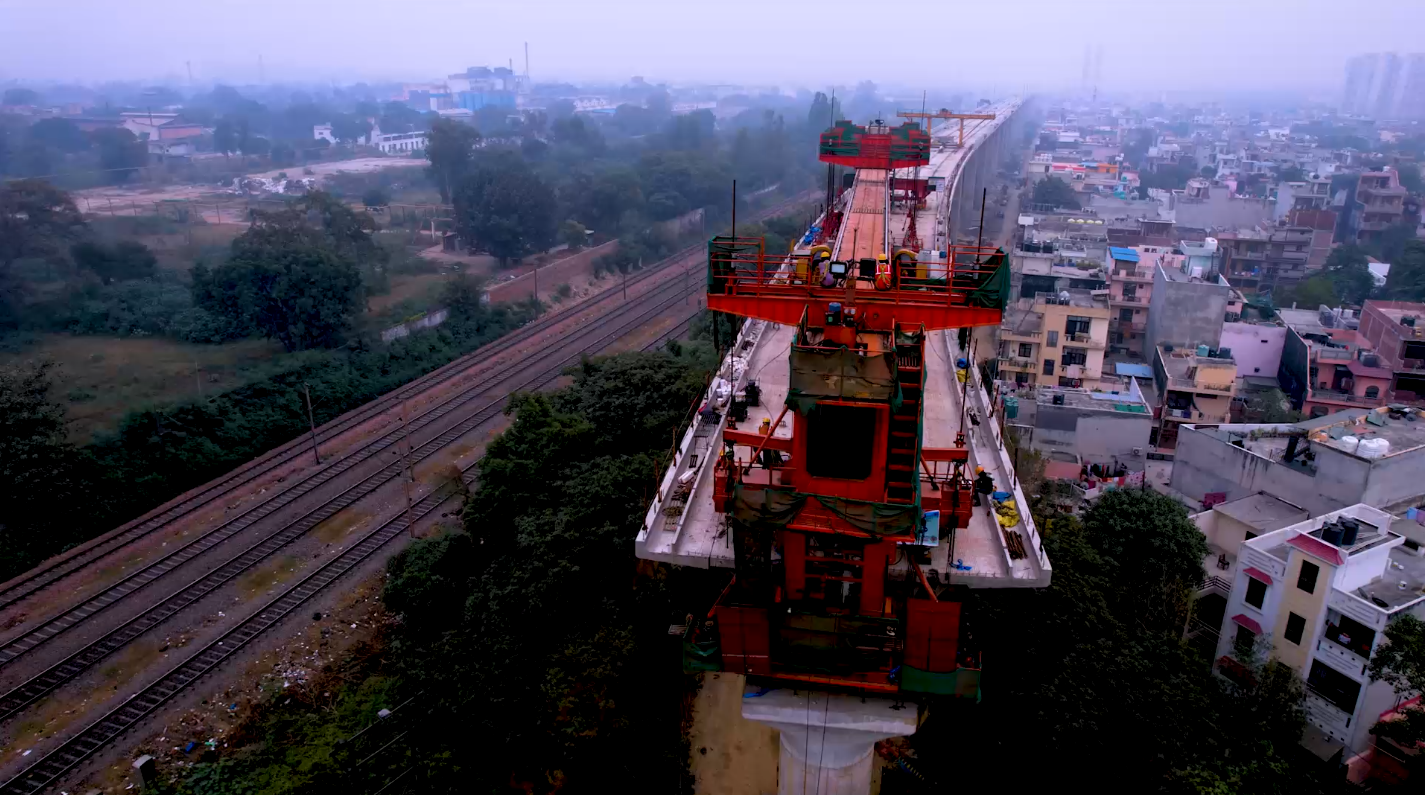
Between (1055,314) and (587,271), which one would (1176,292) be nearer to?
(1055,314)

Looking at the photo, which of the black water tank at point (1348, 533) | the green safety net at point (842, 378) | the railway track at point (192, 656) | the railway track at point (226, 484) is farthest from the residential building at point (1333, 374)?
the green safety net at point (842, 378)

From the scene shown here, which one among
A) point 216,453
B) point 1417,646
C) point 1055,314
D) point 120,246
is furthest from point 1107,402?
point 120,246

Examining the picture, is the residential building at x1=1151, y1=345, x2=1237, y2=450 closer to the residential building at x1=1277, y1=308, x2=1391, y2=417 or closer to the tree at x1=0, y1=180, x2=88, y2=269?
the residential building at x1=1277, y1=308, x2=1391, y2=417

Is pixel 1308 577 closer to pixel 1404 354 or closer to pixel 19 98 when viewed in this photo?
pixel 1404 354

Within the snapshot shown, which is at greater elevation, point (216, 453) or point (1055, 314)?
point (1055, 314)

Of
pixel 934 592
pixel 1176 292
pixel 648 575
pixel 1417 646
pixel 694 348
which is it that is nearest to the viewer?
pixel 934 592

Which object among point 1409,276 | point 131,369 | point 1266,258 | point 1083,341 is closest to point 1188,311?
point 1083,341
